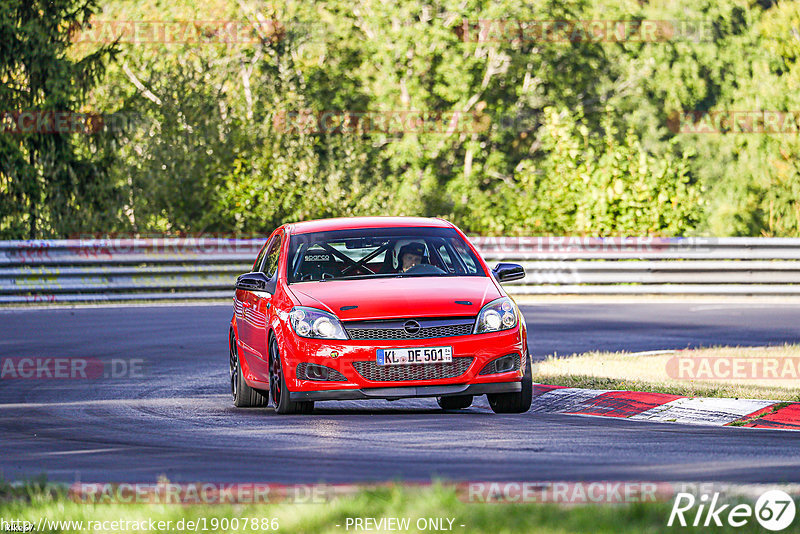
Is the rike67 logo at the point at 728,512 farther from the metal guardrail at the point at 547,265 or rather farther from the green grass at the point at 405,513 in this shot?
the metal guardrail at the point at 547,265

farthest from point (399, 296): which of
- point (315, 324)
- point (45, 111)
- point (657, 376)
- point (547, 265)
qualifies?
point (45, 111)

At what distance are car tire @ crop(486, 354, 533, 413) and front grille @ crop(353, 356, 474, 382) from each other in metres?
0.60

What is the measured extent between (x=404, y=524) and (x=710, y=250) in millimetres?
21700

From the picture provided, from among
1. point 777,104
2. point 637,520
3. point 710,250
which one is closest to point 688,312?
point 710,250

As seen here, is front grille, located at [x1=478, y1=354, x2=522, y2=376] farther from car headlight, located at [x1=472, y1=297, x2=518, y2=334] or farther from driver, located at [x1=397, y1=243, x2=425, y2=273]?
driver, located at [x1=397, y1=243, x2=425, y2=273]

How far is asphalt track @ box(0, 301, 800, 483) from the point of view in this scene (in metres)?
8.22

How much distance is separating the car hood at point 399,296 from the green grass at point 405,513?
3890mm

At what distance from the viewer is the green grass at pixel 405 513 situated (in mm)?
6031

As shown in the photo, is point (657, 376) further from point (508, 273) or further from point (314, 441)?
point (314, 441)

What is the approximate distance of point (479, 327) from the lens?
10969 millimetres

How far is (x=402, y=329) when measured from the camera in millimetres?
10797

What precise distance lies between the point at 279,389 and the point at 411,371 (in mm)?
1206

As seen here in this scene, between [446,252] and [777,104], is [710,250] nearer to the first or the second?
[446,252]

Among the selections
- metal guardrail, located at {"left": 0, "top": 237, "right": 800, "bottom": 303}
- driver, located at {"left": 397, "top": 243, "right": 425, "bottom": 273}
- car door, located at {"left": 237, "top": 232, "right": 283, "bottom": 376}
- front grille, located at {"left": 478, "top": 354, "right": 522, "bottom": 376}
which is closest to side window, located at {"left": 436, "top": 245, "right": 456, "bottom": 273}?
driver, located at {"left": 397, "top": 243, "right": 425, "bottom": 273}
